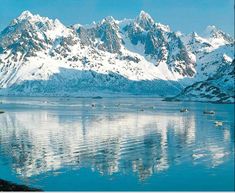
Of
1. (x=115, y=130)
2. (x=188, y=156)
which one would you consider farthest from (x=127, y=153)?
(x=115, y=130)

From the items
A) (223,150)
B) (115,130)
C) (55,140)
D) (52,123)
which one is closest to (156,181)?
(223,150)

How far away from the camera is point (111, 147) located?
399 feet

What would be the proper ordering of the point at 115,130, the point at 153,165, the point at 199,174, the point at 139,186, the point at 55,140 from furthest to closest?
the point at 115,130
the point at 55,140
the point at 153,165
the point at 199,174
the point at 139,186

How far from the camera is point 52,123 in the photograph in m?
194

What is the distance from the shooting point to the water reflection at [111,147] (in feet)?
316

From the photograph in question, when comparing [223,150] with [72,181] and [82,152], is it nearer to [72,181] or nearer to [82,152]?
[82,152]

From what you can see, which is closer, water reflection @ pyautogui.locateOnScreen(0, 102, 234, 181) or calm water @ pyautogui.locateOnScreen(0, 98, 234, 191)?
calm water @ pyautogui.locateOnScreen(0, 98, 234, 191)

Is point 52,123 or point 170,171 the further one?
point 52,123

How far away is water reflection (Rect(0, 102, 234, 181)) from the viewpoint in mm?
96188

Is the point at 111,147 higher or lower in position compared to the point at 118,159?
higher

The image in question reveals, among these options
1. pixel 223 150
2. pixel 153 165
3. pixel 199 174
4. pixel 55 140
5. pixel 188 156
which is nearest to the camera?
pixel 199 174

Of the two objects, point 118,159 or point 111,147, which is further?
point 111,147

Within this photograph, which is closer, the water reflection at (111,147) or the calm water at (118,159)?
the calm water at (118,159)

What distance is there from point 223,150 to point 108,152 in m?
27.6
